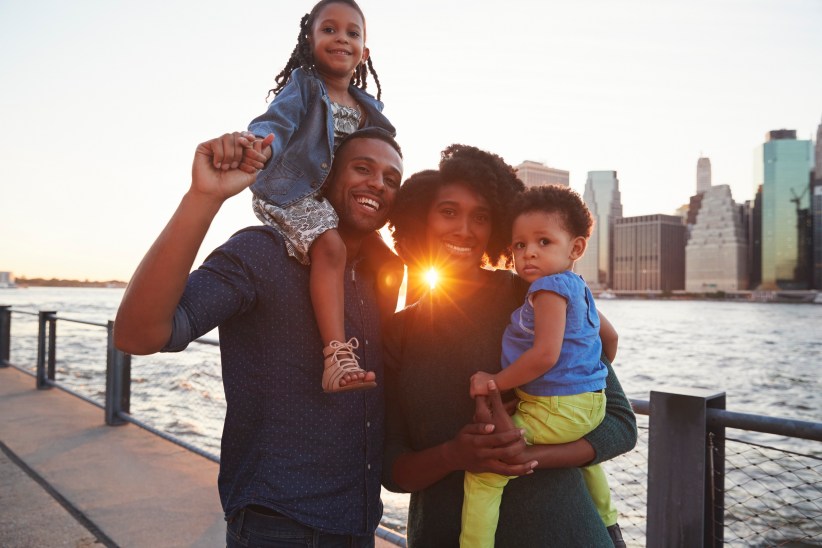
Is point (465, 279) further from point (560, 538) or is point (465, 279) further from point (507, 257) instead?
point (560, 538)

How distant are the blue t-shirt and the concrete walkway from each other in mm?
2285

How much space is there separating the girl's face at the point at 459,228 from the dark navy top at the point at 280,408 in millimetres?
481

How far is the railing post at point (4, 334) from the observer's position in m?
9.93

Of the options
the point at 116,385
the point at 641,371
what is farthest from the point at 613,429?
the point at 641,371

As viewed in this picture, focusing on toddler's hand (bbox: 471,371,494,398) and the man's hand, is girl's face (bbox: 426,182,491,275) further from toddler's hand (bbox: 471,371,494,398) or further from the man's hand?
the man's hand

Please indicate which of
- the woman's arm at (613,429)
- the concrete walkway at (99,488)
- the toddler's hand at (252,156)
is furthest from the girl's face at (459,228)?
the concrete walkway at (99,488)

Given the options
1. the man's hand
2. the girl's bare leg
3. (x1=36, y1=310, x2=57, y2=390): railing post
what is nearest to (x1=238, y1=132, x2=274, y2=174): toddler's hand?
the man's hand

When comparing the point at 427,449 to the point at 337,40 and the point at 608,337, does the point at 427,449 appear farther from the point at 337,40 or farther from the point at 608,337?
the point at 337,40

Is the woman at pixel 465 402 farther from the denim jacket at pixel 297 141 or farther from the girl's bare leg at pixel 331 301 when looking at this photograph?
the denim jacket at pixel 297 141

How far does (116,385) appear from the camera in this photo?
588 cm

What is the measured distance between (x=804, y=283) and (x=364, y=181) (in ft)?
421

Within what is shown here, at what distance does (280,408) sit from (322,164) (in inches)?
36.5

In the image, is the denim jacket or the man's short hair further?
the man's short hair

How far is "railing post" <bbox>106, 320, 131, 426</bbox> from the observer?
231 inches
